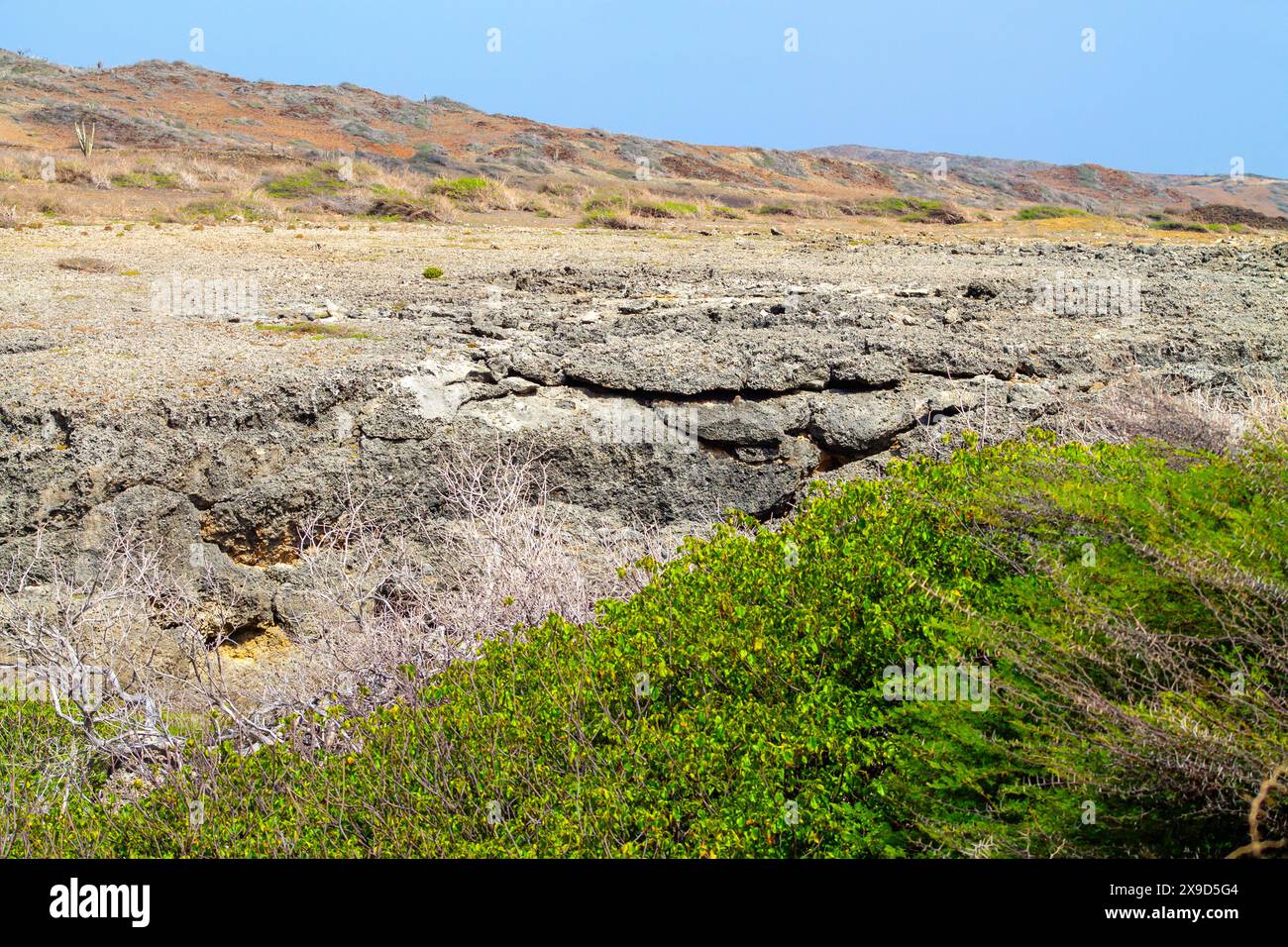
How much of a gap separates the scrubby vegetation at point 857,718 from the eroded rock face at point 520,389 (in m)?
1.68

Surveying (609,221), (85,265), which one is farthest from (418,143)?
(85,265)

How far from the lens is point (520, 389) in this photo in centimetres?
696

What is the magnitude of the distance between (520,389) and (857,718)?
12.9ft

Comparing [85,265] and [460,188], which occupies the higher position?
[460,188]

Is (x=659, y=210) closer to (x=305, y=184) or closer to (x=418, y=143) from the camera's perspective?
(x=305, y=184)

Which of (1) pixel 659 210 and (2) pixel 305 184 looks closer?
(1) pixel 659 210

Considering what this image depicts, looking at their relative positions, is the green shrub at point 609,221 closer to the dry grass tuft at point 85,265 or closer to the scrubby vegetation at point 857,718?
the dry grass tuft at point 85,265

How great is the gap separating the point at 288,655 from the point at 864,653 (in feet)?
11.6

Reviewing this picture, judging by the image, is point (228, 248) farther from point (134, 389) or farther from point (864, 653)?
point (864, 653)

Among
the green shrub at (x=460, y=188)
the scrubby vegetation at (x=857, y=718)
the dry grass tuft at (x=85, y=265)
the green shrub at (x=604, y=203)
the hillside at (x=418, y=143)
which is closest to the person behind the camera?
the scrubby vegetation at (x=857, y=718)

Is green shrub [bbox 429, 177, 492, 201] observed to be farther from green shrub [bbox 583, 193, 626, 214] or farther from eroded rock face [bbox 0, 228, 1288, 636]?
eroded rock face [bbox 0, 228, 1288, 636]

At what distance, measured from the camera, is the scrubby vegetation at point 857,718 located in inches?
117

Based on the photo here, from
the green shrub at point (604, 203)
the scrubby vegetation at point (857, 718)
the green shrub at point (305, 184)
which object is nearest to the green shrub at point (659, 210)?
the green shrub at point (604, 203)

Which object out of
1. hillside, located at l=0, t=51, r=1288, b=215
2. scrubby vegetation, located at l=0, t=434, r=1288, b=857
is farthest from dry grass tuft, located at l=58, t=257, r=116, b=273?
hillside, located at l=0, t=51, r=1288, b=215
